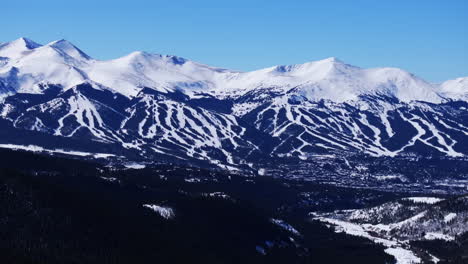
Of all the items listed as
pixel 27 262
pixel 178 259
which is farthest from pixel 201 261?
pixel 27 262

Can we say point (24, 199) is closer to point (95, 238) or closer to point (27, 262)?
point (95, 238)

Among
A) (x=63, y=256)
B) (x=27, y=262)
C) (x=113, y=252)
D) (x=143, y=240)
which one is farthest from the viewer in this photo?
(x=143, y=240)

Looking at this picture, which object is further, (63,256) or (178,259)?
(178,259)

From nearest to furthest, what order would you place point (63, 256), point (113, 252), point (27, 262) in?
point (27, 262) → point (63, 256) → point (113, 252)

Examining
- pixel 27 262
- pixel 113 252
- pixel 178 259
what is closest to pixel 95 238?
pixel 113 252

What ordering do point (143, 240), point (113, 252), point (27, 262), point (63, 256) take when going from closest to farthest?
point (27, 262)
point (63, 256)
point (113, 252)
point (143, 240)

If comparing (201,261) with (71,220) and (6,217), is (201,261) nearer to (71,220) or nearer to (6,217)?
(71,220)

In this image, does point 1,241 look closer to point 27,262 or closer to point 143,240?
point 27,262

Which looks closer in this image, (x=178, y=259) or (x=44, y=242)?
(x=44, y=242)
